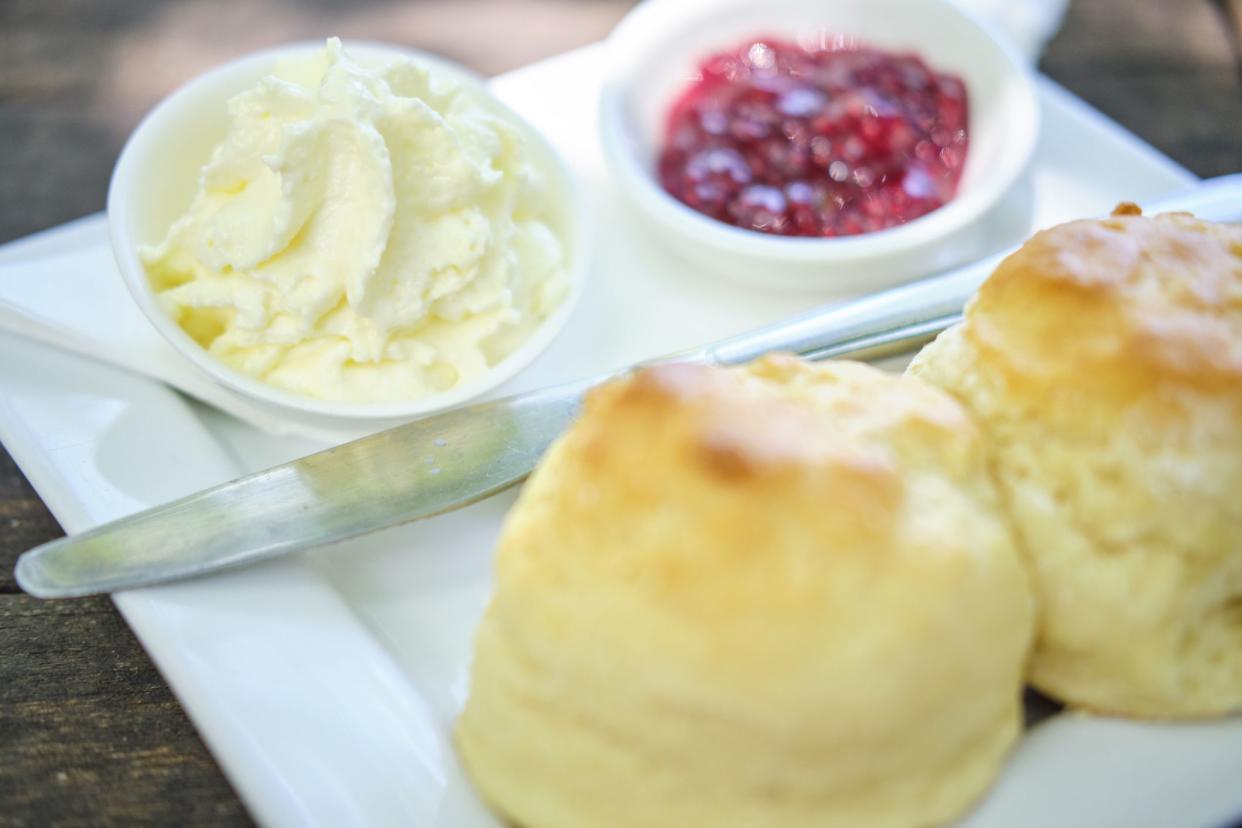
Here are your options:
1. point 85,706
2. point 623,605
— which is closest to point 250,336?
point 85,706

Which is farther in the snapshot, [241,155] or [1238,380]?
[241,155]

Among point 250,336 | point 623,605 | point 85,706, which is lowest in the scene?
point 85,706

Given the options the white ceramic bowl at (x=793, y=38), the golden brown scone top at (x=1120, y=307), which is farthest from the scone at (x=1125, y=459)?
the white ceramic bowl at (x=793, y=38)

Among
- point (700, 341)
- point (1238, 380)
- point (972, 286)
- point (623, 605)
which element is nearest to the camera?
point (623, 605)

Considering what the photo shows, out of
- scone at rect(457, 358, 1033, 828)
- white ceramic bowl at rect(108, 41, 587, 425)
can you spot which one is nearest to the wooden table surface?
white ceramic bowl at rect(108, 41, 587, 425)

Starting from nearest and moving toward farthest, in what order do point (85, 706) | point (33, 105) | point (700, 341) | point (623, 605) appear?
point (623, 605)
point (85, 706)
point (700, 341)
point (33, 105)

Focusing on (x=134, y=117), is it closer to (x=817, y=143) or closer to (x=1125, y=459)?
(x=817, y=143)

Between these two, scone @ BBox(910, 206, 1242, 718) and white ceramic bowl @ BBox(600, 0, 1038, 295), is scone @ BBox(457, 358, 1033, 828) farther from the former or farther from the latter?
white ceramic bowl @ BBox(600, 0, 1038, 295)

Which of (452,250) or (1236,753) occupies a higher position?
(452,250)

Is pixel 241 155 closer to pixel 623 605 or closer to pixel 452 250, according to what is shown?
pixel 452 250
